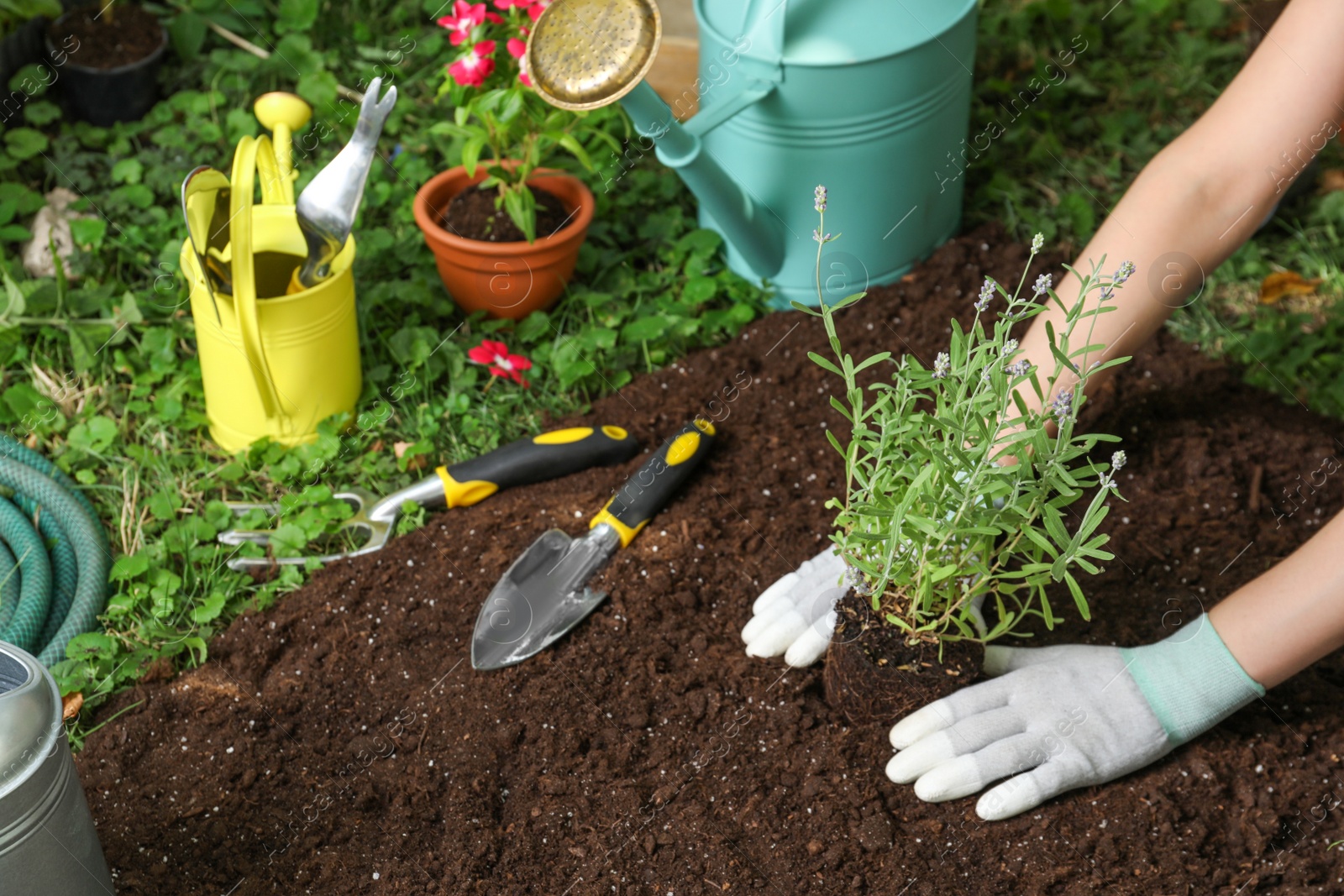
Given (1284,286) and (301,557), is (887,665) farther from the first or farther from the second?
(1284,286)

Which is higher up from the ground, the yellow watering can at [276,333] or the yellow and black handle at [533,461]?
the yellow watering can at [276,333]

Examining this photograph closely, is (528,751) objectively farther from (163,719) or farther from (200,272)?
(200,272)

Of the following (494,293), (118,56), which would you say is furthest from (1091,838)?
(118,56)

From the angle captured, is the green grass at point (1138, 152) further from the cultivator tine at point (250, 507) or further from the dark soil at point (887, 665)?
the cultivator tine at point (250, 507)

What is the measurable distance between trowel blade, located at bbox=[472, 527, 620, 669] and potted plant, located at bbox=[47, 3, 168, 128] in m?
1.64

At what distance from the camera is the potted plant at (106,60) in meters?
2.56

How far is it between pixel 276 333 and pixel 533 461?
464 millimetres

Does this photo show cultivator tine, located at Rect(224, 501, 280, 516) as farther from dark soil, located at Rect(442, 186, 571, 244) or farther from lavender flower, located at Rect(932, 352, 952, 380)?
lavender flower, located at Rect(932, 352, 952, 380)

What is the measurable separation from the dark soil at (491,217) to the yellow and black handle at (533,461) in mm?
464

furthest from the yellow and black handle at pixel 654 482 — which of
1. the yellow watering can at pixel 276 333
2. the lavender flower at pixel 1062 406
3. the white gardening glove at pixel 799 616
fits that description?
the lavender flower at pixel 1062 406

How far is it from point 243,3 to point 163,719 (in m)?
1.94

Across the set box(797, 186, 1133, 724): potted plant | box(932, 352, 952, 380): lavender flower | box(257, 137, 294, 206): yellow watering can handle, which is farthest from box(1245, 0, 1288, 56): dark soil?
box(257, 137, 294, 206): yellow watering can handle

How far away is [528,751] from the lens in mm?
1518

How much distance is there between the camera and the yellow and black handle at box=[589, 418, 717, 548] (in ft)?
5.76
